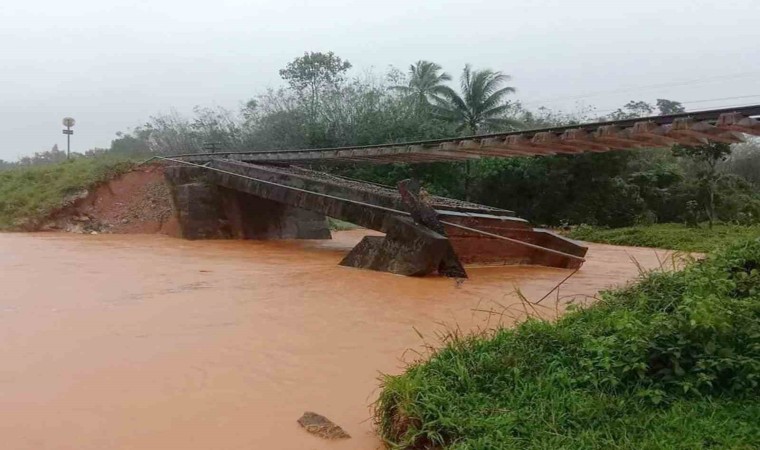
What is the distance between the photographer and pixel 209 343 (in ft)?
16.2

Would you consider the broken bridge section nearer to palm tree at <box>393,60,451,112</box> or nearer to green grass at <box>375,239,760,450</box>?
green grass at <box>375,239,760,450</box>

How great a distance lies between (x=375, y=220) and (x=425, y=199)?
0.88m

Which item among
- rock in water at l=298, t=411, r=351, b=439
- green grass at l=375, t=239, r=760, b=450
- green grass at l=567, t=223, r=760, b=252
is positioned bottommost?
green grass at l=567, t=223, r=760, b=252

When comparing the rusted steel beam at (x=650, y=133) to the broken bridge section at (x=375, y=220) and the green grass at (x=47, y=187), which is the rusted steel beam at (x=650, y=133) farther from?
the green grass at (x=47, y=187)

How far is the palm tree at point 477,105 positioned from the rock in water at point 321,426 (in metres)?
25.7

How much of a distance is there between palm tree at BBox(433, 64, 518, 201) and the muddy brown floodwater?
62.3 feet

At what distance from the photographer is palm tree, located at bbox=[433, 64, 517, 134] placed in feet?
92.4

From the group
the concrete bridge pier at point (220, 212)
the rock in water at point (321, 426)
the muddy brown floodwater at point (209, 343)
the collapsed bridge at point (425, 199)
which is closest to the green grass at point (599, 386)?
the rock in water at point (321, 426)

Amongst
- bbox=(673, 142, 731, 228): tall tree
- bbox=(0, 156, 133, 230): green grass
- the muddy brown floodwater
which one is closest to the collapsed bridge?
the muddy brown floodwater

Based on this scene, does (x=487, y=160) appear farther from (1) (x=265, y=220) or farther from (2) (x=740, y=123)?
(2) (x=740, y=123)

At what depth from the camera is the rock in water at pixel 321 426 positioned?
3273 millimetres

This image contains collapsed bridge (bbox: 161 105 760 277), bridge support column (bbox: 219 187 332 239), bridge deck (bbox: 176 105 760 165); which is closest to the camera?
bridge deck (bbox: 176 105 760 165)

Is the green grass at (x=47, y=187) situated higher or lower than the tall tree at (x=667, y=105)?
lower

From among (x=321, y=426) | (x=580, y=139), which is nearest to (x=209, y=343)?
(x=321, y=426)
